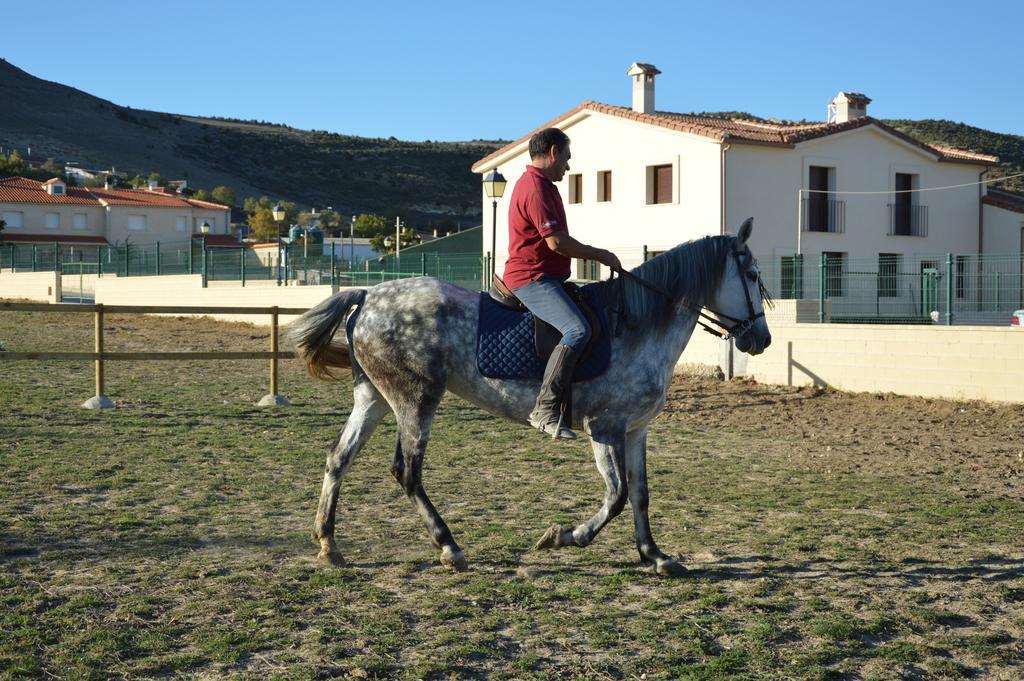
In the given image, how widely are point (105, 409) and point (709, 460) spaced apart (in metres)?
8.02

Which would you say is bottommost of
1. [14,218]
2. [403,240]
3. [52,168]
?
[403,240]

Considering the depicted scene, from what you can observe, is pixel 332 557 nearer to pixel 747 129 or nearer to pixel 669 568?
pixel 669 568

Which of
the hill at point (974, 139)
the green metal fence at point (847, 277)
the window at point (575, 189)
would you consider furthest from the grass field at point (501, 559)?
the hill at point (974, 139)

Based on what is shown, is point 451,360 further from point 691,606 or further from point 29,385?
point 29,385

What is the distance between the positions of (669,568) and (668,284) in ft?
5.77

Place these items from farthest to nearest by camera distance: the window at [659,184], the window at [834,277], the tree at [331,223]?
the tree at [331,223] → the window at [659,184] → the window at [834,277]

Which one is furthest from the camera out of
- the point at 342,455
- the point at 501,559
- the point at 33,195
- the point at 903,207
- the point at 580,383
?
the point at 33,195

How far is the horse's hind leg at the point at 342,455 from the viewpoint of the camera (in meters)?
6.50

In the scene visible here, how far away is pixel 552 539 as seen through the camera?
646 centimetres

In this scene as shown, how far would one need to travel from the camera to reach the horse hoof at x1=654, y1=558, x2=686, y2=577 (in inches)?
241

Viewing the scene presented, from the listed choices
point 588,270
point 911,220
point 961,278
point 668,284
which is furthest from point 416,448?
point 911,220

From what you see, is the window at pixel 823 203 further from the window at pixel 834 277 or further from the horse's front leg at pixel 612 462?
the horse's front leg at pixel 612 462

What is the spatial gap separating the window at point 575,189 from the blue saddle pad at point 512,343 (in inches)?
1250

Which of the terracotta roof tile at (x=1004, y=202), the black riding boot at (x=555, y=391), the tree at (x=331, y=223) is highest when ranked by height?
the tree at (x=331, y=223)
